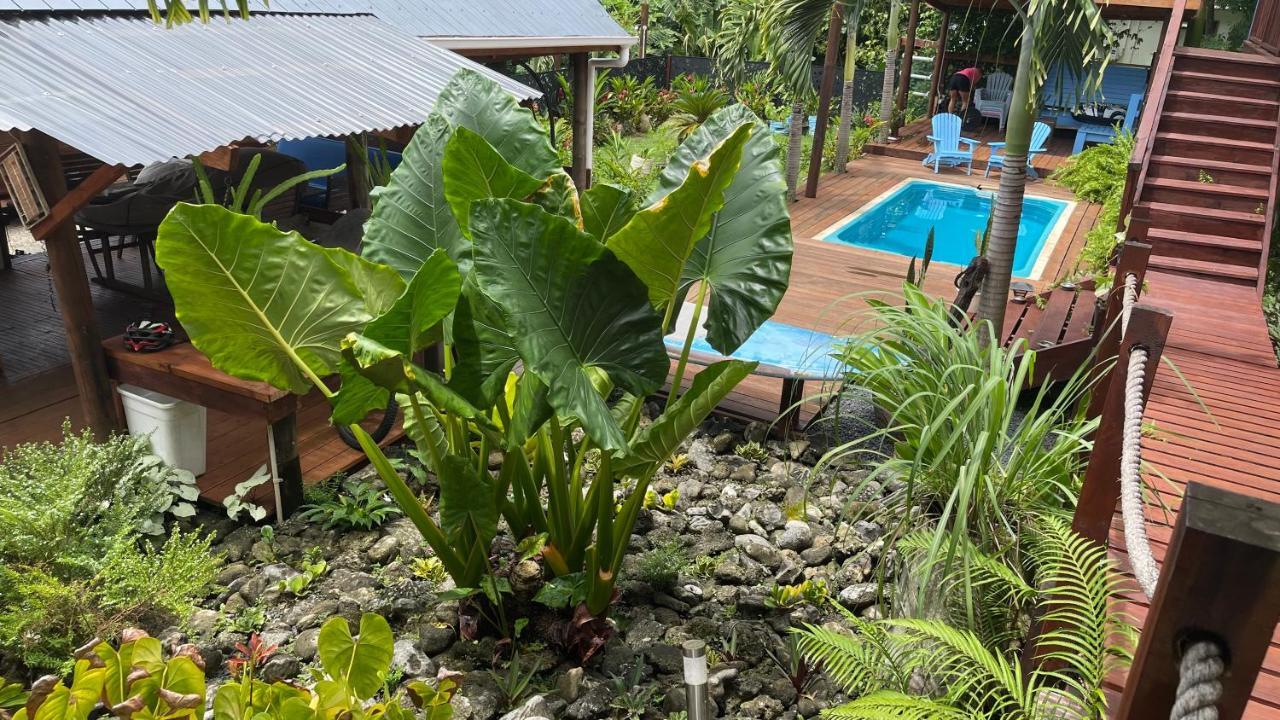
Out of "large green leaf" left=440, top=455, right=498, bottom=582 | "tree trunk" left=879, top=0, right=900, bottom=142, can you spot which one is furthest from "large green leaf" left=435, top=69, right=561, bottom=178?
"tree trunk" left=879, top=0, right=900, bottom=142

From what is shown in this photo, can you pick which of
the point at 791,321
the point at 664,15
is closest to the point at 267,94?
the point at 791,321

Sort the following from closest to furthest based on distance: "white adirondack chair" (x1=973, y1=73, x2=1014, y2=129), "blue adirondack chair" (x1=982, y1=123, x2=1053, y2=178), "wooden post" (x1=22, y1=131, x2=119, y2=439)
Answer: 1. "wooden post" (x1=22, y1=131, x2=119, y2=439)
2. "blue adirondack chair" (x1=982, y1=123, x2=1053, y2=178)
3. "white adirondack chair" (x1=973, y1=73, x2=1014, y2=129)

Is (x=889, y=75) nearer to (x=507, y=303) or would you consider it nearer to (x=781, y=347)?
(x=781, y=347)

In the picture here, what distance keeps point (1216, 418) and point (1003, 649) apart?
5.11ft

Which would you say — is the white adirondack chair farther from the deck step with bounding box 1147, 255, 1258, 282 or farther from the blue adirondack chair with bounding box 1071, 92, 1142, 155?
the deck step with bounding box 1147, 255, 1258, 282

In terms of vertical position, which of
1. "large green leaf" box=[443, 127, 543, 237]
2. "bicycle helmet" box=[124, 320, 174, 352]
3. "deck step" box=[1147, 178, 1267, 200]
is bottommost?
"bicycle helmet" box=[124, 320, 174, 352]

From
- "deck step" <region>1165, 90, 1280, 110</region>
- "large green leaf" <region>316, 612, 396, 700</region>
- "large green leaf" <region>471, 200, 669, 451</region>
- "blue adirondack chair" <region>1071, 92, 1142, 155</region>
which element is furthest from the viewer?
"blue adirondack chair" <region>1071, 92, 1142, 155</region>

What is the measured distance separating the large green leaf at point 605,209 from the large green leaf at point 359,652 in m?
1.66

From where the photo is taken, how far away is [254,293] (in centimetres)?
312

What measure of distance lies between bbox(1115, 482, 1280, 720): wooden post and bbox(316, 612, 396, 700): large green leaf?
1.96 metres

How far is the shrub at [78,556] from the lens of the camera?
3.43 m

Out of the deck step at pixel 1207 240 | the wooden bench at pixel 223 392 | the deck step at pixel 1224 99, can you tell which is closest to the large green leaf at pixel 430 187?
the wooden bench at pixel 223 392

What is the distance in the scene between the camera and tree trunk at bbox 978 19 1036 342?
540cm

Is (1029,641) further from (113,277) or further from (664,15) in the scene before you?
(664,15)
